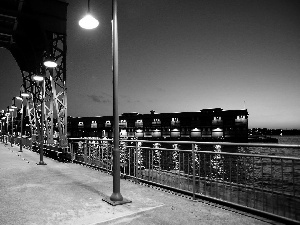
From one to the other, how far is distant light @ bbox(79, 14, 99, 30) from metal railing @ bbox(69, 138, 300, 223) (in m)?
3.63

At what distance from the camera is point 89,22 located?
6.56m

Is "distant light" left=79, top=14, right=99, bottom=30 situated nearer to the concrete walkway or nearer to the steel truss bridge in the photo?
the concrete walkway

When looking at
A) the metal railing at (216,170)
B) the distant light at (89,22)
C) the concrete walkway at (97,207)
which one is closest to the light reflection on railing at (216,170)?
the metal railing at (216,170)

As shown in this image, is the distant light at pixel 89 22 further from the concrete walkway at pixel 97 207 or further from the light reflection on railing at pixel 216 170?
the concrete walkway at pixel 97 207

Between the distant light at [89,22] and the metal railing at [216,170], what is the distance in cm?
363

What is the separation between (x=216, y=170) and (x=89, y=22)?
501 centimetres

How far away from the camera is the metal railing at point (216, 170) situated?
4.80 meters

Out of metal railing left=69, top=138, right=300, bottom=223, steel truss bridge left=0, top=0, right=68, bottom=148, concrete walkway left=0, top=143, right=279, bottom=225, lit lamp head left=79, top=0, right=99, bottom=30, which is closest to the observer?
concrete walkway left=0, top=143, right=279, bottom=225

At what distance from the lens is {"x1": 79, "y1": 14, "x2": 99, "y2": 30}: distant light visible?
648cm

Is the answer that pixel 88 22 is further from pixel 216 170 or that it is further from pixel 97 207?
pixel 216 170

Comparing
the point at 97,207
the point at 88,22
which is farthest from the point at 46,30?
the point at 97,207

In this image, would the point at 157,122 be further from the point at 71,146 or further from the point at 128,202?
the point at 128,202

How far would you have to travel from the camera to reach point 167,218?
4.64 metres

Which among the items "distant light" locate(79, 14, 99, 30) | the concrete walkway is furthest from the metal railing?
"distant light" locate(79, 14, 99, 30)
